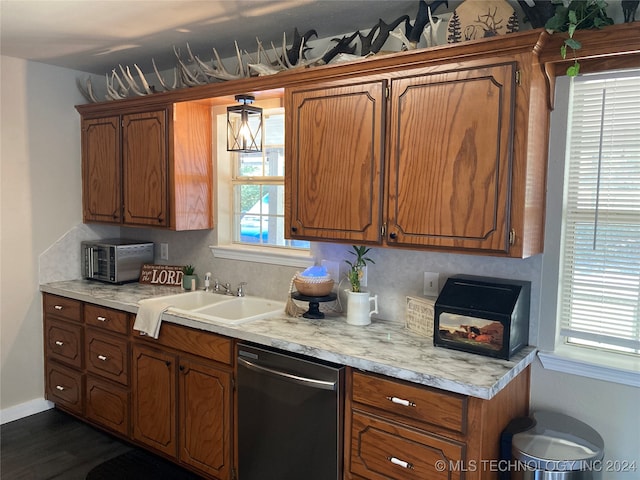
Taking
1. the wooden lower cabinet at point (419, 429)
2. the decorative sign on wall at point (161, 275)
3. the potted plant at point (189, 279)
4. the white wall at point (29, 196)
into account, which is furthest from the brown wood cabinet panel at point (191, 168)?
the wooden lower cabinet at point (419, 429)

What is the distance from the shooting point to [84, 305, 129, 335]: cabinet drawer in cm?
315

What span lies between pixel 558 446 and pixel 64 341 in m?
3.21

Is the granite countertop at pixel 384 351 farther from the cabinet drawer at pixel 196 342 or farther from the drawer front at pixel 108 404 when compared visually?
the drawer front at pixel 108 404

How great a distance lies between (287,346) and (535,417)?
113 centimetres

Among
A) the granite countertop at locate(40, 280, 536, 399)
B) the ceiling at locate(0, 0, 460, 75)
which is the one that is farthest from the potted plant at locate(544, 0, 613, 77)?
the granite countertop at locate(40, 280, 536, 399)

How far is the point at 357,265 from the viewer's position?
270 cm

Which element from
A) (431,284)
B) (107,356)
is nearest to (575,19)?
(431,284)

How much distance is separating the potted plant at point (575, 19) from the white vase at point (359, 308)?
4.49ft

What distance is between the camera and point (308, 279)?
8.93ft

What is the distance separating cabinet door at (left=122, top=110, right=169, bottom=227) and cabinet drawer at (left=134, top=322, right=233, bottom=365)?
0.80 metres

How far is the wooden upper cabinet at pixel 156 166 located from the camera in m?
3.29

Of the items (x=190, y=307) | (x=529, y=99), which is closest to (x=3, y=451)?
(x=190, y=307)

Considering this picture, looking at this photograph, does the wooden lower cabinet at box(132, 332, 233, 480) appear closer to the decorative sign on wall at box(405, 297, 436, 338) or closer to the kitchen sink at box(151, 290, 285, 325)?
the kitchen sink at box(151, 290, 285, 325)

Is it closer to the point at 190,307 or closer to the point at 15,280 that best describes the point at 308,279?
the point at 190,307
